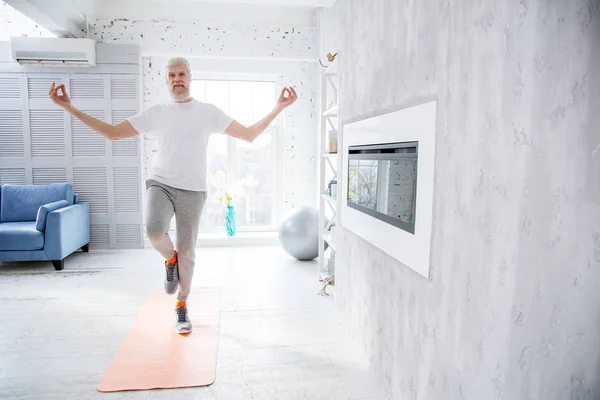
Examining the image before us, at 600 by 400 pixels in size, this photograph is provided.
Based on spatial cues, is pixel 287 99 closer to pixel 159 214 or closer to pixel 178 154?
pixel 178 154

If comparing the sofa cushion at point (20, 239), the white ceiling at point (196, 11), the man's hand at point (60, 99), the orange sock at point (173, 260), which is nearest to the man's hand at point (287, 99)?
the orange sock at point (173, 260)

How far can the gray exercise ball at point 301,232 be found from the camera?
4012mm

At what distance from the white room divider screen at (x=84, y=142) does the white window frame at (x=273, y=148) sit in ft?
2.80

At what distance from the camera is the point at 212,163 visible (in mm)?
5117

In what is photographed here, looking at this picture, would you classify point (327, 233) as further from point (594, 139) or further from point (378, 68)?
point (594, 139)

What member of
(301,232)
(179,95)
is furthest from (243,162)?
(179,95)

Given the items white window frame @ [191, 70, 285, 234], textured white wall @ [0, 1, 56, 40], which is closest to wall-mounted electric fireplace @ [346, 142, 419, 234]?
white window frame @ [191, 70, 285, 234]

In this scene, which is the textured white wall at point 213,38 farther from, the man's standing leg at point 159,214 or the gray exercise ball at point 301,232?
the man's standing leg at point 159,214

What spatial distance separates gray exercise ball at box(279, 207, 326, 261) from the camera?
13.2 feet

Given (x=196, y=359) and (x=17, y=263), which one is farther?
(x=17, y=263)

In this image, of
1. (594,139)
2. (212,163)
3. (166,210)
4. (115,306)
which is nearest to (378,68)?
(594,139)

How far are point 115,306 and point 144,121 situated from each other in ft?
4.45

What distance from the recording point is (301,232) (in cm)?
401

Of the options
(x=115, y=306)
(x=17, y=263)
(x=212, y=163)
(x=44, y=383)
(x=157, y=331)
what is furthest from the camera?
(x=212, y=163)
